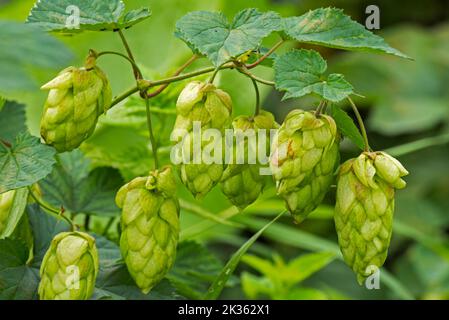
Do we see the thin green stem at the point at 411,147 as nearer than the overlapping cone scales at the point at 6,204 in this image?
No

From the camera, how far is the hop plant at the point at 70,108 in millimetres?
771

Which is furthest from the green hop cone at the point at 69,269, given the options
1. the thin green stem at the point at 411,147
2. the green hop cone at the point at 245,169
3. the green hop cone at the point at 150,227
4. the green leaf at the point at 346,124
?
the thin green stem at the point at 411,147

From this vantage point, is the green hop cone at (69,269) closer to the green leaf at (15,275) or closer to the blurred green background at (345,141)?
the green leaf at (15,275)

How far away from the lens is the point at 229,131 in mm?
792

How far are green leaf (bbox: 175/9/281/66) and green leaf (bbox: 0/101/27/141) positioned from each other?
28cm

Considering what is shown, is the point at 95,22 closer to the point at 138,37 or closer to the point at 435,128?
the point at 138,37

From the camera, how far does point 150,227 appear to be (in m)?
0.78

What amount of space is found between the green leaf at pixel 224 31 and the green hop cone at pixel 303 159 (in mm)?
75

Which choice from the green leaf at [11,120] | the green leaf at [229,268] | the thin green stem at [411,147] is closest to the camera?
the green leaf at [229,268]

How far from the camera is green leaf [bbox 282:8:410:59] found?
778 mm

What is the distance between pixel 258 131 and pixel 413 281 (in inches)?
53.2

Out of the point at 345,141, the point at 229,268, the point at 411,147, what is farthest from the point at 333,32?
the point at 345,141

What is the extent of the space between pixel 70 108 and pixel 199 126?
→ 0.37 ft

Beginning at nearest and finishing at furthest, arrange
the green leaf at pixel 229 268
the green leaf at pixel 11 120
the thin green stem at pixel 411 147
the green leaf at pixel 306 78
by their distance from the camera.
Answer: the green leaf at pixel 306 78 < the green leaf at pixel 229 268 < the green leaf at pixel 11 120 < the thin green stem at pixel 411 147
